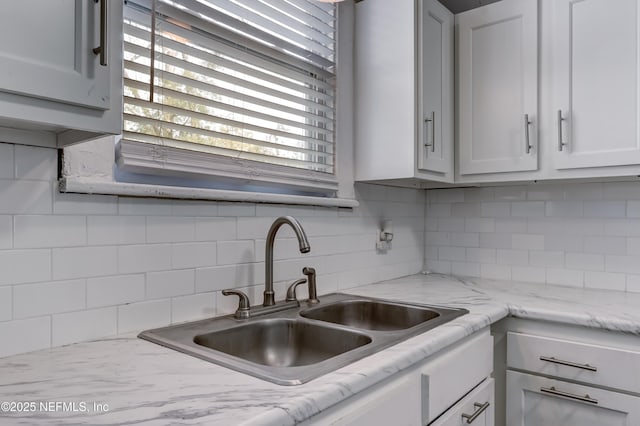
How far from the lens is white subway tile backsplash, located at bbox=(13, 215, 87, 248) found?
1.03 m

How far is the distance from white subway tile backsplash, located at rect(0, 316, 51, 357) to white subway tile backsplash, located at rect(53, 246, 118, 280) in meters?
0.11

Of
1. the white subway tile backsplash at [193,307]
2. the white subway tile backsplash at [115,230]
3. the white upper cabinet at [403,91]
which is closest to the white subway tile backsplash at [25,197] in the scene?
the white subway tile backsplash at [115,230]

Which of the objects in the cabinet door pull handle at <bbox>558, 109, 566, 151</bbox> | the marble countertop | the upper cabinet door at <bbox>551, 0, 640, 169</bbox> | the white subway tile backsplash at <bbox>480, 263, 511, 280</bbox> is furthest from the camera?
the white subway tile backsplash at <bbox>480, 263, 511, 280</bbox>

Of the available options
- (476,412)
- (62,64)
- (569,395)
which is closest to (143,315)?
(62,64)

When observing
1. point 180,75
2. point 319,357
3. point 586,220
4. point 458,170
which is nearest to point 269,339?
point 319,357

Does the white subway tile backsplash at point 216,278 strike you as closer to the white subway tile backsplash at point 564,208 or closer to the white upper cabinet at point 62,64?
the white upper cabinet at point 62,64

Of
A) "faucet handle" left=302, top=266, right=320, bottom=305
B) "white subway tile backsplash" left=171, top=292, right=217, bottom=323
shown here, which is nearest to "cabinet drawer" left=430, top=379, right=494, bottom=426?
"faucet handle" left=302, top=266, right=320, bottom=305

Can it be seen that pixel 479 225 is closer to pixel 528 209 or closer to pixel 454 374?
pixel 528 209

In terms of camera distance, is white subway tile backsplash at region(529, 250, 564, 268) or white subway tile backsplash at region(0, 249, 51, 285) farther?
white subway tile backsplash at region(529, 250, 564, 268)

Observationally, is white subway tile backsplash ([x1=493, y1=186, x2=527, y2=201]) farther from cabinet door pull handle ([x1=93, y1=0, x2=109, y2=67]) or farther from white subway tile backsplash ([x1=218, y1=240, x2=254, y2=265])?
cabinet door pull handle ([x1=93, y1=0, x2=109, y2=67])

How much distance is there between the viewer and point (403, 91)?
1.88 meters

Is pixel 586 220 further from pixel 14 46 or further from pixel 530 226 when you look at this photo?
pixel 14 46

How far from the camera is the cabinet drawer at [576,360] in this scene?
1.44 metres

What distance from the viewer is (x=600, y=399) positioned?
1476 mm
